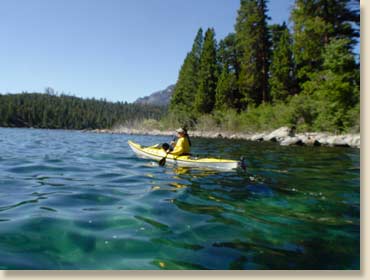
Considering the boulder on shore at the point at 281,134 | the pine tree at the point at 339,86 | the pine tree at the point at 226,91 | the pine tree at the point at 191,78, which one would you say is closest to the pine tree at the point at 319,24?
the pine tree at the point at 339,86

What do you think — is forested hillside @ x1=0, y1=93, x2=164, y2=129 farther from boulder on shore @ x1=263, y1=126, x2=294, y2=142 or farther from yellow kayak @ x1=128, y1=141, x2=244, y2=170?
yellow kayak @ x1=128, y1=141, x2=244, y2=170

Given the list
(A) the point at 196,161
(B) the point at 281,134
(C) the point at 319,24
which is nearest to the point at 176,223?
(A) the point at 196,161

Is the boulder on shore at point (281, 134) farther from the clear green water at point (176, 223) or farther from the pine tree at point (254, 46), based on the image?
the clear green water at point (176, 223)

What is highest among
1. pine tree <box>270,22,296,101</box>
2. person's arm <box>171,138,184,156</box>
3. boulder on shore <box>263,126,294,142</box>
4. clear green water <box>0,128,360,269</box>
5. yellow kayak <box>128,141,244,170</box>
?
pine tree <box>270,22,296,101</box>

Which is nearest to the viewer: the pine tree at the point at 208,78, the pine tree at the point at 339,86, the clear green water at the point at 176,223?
the clear green water at the point at 176,223

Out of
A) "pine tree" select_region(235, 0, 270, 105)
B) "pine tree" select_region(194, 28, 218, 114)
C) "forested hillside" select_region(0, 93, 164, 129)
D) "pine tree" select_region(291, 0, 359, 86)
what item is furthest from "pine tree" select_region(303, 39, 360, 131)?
"forested hillside" select_region(0, 93, 164, 129)

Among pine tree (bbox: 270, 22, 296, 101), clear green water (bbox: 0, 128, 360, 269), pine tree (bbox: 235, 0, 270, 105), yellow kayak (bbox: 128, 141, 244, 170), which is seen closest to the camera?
clear green water (bbox: 0, 128, 360, 269)

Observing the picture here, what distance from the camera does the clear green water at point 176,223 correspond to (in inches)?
133

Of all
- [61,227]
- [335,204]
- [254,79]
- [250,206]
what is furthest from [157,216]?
[254,79]

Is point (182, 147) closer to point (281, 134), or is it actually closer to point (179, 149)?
point (179, 149)

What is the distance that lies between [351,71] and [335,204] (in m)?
Result: 20.0

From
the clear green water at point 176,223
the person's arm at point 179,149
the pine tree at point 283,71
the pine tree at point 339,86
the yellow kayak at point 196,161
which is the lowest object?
the clear green water at point 176,223

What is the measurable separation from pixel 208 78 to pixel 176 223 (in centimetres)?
4386

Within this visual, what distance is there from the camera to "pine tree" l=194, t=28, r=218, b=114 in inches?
1813
